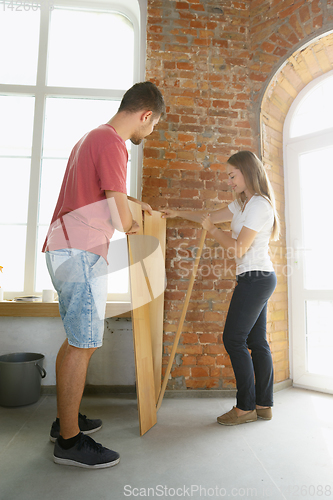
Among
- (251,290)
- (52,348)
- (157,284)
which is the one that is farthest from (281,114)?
(52,348)

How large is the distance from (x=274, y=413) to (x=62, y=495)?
1.36 metres

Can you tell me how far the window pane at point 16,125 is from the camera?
2719 mm

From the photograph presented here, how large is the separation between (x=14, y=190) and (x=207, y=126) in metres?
1.69

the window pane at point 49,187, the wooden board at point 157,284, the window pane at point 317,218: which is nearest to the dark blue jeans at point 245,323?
the wooden board at point 157,284

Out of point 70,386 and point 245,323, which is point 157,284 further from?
point 70,386

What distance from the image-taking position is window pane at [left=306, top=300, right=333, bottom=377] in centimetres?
248

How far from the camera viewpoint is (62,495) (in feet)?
3.93

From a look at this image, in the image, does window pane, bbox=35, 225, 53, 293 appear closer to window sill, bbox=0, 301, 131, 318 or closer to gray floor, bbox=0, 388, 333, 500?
→ window sill, bbox=0, 301, 131, 318

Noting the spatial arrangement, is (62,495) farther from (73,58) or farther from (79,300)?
(73,58)

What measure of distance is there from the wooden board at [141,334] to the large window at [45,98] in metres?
0.79

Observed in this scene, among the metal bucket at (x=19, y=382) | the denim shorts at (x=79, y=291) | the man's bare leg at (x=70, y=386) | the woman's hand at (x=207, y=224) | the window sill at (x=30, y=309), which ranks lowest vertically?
the metal bucket at (x=19, y=382)

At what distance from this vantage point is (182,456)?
1.49 meters

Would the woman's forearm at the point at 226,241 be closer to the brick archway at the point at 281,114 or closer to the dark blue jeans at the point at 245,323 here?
the dark blue jeans at the point at 245,323

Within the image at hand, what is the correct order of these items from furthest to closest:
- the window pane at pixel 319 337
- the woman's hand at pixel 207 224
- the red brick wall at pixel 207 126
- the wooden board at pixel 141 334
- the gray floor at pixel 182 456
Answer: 1. the window pane at pixel 319 337
2. the red brick wall at pixel 207 126
3. the woman's hand at pixel 207 224
4. the wooden board at pixel 141 334
5. the gray floor at pixel 182 456
